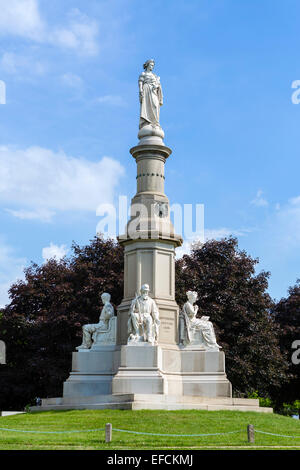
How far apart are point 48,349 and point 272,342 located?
41.2 feet

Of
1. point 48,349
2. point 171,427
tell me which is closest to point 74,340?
point 48,349

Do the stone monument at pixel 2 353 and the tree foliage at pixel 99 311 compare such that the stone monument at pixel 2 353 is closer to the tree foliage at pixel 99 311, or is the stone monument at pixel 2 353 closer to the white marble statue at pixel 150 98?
the tree foliage at pixel 99 311

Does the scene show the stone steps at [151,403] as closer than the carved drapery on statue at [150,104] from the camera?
Yes

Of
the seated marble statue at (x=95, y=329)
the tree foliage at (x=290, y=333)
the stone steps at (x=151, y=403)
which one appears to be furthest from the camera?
the tree foliage at (x=290, y=333)

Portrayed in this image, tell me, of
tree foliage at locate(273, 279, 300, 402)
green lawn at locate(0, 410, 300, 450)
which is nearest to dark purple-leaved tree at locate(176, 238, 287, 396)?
tree foliage at locate(273, 279, 300, 402)

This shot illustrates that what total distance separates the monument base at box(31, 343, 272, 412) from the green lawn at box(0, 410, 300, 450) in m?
1.00

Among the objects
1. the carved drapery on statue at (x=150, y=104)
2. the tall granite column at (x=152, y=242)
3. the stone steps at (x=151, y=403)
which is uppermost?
the carved drapery on statue at (x=150, y=104)

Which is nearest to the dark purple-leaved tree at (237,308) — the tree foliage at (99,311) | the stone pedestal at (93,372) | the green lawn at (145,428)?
the tree foliage at (99,311)

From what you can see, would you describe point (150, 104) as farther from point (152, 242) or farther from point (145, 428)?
point (145, 428)

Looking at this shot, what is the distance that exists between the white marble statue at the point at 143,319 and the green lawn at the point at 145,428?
3.86 meters

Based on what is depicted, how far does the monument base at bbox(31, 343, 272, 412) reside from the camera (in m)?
22.0

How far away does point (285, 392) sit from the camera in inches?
1633

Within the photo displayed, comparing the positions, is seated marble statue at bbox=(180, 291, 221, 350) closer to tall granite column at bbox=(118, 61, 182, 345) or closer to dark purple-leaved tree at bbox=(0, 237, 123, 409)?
tall granite column at bbox=(118, 61, 182, 345)

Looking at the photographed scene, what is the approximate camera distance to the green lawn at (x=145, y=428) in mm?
15070
